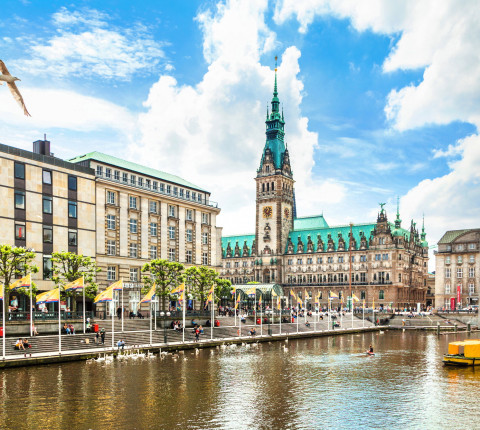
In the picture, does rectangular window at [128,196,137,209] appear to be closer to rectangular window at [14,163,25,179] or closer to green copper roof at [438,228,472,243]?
rectangular window at [14,163,25,179]

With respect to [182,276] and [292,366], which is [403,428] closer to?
[292,366]

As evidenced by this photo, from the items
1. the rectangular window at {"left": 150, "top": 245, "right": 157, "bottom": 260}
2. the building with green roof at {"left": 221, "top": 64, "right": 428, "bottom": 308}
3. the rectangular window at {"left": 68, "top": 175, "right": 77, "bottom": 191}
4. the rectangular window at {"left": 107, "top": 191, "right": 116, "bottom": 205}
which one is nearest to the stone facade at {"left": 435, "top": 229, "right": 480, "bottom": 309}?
the building with green roof at {"left": 221, "top": 64, "right": 428, "bottom": 308}

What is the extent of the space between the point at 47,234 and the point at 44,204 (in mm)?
4412

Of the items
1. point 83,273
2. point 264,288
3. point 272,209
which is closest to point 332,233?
point 272,209

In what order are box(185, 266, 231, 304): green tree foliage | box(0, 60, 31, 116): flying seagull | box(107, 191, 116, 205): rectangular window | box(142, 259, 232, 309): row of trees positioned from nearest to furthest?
box(0, 60, 31, 116): flying seagull, box(142, 259, 232, 309): row of trees, box(185, 266, 231, 304): green tree foliage, box(107, 191, 116, 205): rectangular window

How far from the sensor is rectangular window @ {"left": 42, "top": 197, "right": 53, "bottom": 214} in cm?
7912

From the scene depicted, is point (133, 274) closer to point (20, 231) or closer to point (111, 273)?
point (111, 273)

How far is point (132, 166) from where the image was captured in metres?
99.8

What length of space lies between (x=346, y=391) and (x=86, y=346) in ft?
108

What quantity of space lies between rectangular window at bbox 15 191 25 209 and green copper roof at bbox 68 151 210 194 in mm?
15567

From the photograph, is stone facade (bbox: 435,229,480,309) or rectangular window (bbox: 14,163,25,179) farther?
stone facade (bbox: 435,229,480,309)

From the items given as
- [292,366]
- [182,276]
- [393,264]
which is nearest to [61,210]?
[182,276]

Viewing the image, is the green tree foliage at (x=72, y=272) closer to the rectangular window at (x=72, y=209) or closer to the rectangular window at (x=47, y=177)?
the rectangular window at (x=72, y=209)

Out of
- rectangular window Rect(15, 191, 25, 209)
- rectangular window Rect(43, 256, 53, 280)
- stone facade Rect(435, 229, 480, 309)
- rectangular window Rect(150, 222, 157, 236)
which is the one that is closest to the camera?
rectangular window Rect(15, 191, 25, 209)
